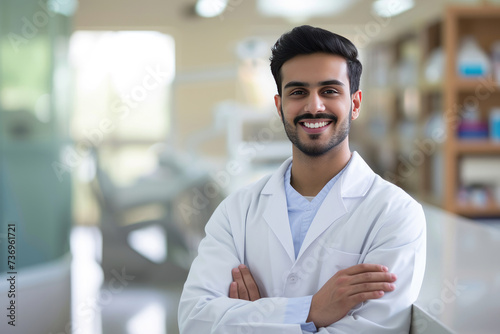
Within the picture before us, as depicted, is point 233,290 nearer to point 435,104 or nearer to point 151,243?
point 435,104

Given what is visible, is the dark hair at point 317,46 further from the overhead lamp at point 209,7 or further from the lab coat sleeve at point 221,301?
the overhead lamp at point 209,7

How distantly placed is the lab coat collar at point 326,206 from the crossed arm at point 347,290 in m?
0.12

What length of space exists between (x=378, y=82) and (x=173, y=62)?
1.46 metres

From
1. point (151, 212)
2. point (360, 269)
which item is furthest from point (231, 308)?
point (151, 212)

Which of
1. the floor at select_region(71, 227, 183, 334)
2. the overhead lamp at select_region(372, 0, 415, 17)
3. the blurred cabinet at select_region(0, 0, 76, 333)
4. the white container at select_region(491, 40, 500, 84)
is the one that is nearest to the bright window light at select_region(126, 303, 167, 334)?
the floor at select_region(71, 227, 183, 334)

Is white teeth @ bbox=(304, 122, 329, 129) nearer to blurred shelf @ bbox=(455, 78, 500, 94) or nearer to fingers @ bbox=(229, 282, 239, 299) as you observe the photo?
fingers @ bbox=(229, 282, 239, 299)

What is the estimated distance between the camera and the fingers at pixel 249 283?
3.85 feet

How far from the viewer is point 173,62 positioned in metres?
3.88

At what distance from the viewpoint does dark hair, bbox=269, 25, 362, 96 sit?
3.79ft

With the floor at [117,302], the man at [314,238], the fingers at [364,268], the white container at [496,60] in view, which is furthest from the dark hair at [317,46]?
the white container at [496,60]

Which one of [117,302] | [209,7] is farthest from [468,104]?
[117,302]

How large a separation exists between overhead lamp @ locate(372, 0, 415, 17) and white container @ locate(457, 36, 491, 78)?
0.54m

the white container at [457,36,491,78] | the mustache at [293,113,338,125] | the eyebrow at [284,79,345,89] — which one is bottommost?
the mustache at [293,113,338,125]

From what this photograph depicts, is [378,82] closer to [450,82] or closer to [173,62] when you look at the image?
[450,82]
